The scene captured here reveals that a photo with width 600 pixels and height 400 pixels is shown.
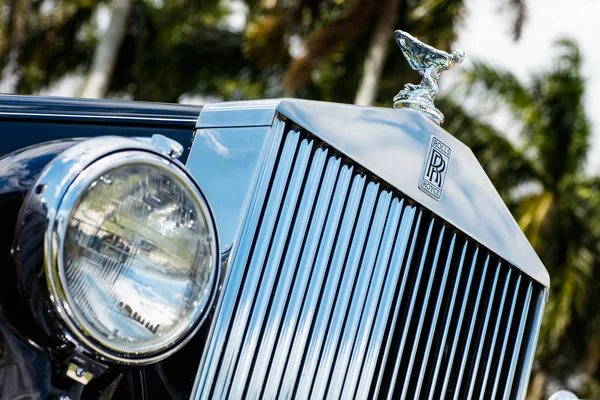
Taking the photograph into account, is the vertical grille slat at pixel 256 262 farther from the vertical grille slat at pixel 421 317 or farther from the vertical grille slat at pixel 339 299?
the vertical grille slat at pixel 421 317

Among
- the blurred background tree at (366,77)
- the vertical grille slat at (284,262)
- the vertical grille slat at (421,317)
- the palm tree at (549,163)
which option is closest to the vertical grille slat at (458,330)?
the vertical grille slat at (421,317)

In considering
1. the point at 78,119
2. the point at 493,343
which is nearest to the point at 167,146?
the point at 78,119

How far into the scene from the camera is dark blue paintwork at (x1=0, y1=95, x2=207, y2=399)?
1.26m

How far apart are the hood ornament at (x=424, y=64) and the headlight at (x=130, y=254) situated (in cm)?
86

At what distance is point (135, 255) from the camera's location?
50.7 inches

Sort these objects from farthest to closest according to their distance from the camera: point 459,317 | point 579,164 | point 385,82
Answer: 1. point 579,164
2. point 385,82
3. point 459,317

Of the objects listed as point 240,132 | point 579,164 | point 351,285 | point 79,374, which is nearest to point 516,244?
point 351,285

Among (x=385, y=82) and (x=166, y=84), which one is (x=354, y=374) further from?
(x=166, y=84)

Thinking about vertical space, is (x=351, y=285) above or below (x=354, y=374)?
above

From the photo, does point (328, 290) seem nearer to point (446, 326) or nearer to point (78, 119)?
point (446, 326)

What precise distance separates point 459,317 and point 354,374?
39 cm

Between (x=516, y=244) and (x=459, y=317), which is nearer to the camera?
(x=459, y=317)

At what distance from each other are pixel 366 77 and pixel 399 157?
1195 centimetres

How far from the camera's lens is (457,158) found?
6.59 ft
